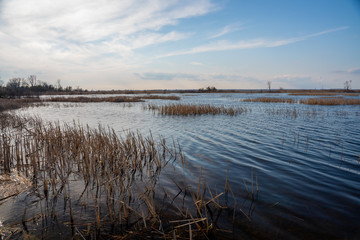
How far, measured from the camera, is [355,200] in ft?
15.7

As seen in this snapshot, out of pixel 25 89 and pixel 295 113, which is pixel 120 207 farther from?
pixel 25 89

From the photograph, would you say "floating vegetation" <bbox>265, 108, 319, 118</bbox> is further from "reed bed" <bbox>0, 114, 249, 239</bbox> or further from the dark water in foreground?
"reed bed" <bbox>0, 114, 249, 239</bbox>

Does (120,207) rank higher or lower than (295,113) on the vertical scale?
lower

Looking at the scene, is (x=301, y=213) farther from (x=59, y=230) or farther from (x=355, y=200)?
(x=59, y=230)

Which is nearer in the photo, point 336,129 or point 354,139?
point 354,139

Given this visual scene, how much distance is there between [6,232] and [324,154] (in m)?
9.93

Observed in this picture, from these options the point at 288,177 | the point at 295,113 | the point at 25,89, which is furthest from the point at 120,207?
the point at 25,89

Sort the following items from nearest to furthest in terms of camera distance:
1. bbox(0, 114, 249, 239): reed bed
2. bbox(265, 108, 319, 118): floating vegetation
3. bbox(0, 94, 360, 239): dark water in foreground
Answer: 1. bbox(0, 114, 249, 239): reed bed
2. bbox(0, 94, 360, 239): dark water in foreground
3. bbox(265, 108, 319, 118): floating vegetation

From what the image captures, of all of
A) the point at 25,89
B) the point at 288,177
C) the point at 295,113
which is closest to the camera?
the point at 288,177

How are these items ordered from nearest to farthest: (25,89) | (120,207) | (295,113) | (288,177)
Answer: (120,207) < (288,177) < (295,113) < (25,89)

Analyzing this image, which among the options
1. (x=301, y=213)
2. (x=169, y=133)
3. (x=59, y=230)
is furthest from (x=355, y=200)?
(x=169, y=133)

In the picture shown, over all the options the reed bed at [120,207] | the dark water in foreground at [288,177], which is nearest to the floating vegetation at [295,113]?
the dark water in foreground at [288,177]

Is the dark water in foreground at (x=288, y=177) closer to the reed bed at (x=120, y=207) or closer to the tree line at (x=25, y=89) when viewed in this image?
the reed bed at (x=120, y=207)

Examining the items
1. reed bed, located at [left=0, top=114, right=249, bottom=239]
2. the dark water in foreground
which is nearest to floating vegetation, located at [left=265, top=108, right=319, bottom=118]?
the dark water in foreground
